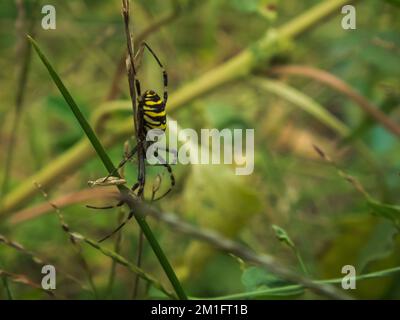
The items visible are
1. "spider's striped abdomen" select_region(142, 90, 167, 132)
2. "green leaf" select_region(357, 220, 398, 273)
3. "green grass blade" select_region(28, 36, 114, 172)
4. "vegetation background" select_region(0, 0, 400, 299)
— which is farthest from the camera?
"vegetation background" select_region(0, 0, 400, 299)

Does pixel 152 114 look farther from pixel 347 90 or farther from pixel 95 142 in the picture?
pixel 347 90

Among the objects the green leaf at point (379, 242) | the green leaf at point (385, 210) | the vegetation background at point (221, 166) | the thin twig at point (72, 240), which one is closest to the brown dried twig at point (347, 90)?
the vegetation background at point (221, 166)

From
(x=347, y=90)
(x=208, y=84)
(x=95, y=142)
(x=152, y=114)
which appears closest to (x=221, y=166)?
(x=208, y=84)

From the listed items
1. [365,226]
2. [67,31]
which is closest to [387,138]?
[365,226]

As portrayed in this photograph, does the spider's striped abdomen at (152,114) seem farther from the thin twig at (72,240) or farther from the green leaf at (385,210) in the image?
the green leaf at (385,210)

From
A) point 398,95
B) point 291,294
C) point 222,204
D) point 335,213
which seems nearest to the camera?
point 291,294

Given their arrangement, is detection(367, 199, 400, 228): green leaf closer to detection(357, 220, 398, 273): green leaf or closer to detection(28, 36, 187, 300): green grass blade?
detection(357, 220, 398, 273): green leaf

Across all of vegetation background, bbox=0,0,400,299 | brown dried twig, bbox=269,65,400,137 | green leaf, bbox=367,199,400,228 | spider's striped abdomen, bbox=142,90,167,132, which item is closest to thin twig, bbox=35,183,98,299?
vegetation background, bbox=0,0,400,299
